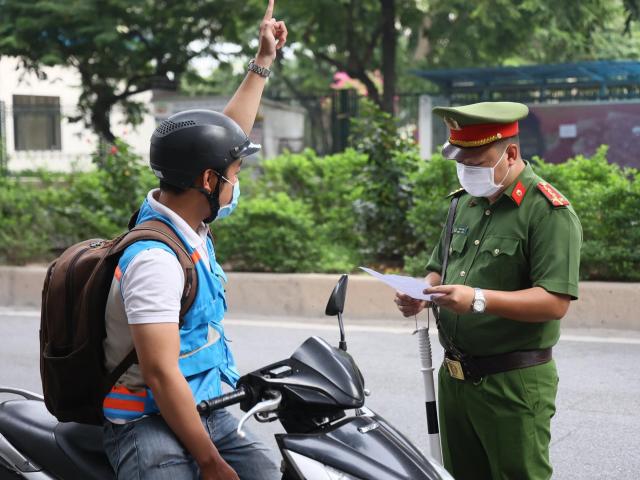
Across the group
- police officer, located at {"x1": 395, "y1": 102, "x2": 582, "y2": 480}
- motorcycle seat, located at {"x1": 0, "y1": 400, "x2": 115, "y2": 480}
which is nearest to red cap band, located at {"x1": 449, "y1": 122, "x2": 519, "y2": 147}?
police officer, located at {"x1": 395, "y1": 102, "x2": 582, "y2": 480}

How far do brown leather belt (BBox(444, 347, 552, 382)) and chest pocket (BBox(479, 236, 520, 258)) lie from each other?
1.04 ft

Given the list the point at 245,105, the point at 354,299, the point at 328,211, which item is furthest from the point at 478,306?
the point at 328,211

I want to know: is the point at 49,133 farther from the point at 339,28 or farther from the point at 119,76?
the point at 339,28

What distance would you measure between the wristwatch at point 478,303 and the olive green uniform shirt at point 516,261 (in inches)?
6.6

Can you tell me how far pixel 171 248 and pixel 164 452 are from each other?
52 cm

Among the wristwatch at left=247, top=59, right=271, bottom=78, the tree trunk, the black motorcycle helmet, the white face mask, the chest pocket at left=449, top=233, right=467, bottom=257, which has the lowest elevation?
the chest pocket at left=449, top=233, right=467, bottom=257

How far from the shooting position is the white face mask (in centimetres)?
300

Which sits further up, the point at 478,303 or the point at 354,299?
the point at 478,303

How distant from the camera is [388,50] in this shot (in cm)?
1711

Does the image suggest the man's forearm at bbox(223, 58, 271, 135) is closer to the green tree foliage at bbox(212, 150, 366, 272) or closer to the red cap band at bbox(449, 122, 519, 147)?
the red cap band at bbox(449, 122, 519, 147)

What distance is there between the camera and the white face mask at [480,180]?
300cm

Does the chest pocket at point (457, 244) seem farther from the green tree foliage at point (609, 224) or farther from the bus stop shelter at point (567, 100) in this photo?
the bus stop shelter at point (567, 100)

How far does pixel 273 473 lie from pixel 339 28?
619 inches

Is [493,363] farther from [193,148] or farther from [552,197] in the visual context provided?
→ [193,148]
